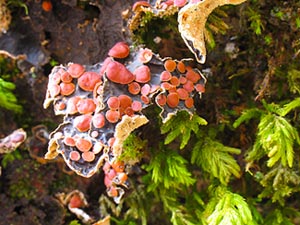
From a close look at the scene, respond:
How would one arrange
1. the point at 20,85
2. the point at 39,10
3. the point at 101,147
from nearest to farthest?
Answer: the point at 101,147
the point at 39,10
the point at 20,85

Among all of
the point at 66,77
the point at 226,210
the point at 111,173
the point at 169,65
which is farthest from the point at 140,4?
the point at 226,210

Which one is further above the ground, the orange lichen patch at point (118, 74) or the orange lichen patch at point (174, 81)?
the orange lichen patch at point (118, 74)

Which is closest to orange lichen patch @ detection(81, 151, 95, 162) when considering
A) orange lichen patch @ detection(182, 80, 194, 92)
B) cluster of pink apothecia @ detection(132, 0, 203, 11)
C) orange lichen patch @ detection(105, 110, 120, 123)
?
orange lichen patch @ detection(105, 110, 120, 123)

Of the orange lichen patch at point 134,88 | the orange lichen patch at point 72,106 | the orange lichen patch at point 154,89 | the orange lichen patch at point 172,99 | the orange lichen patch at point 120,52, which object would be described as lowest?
the orange lichen patch at point 72,106

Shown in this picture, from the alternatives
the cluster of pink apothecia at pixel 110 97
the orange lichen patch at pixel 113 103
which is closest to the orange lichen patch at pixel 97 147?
the cluster of pink apothecia at pixel 110 97

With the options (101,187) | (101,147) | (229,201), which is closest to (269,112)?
(229,201)

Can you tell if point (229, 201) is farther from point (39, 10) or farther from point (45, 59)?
point (39, 10)

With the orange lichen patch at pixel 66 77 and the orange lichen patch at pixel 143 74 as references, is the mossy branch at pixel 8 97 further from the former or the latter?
the orange lichen patch at pixel 143 74
